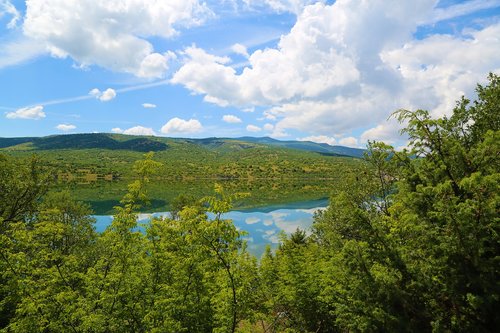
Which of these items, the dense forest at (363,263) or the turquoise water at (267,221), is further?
the turquoise water at (267,221)

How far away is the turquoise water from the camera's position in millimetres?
71075

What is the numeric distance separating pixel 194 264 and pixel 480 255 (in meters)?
8.16

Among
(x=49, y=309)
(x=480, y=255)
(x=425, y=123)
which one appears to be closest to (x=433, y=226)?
(x=480, y=255)

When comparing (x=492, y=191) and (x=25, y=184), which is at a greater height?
(x=492, y=191)

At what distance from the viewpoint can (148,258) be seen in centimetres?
1256

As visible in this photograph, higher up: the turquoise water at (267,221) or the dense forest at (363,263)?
the dense forest at (363,263)

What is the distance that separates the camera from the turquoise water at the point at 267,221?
2798 inches

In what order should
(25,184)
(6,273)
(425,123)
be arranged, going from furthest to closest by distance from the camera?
(25,184)
(6,273)
(425,123)

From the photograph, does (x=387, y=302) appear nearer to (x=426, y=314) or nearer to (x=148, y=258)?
(x=426, y=314)

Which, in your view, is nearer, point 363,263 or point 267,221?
point 363,263

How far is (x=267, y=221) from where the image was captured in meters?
96.7

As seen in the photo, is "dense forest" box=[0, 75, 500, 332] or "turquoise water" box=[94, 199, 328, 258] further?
"turquoise water" box=[94, 199, 328, 258]

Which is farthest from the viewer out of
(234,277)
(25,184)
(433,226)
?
(25,184)

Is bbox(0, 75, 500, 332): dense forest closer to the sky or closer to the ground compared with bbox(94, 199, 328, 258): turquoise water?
closer to the sky
